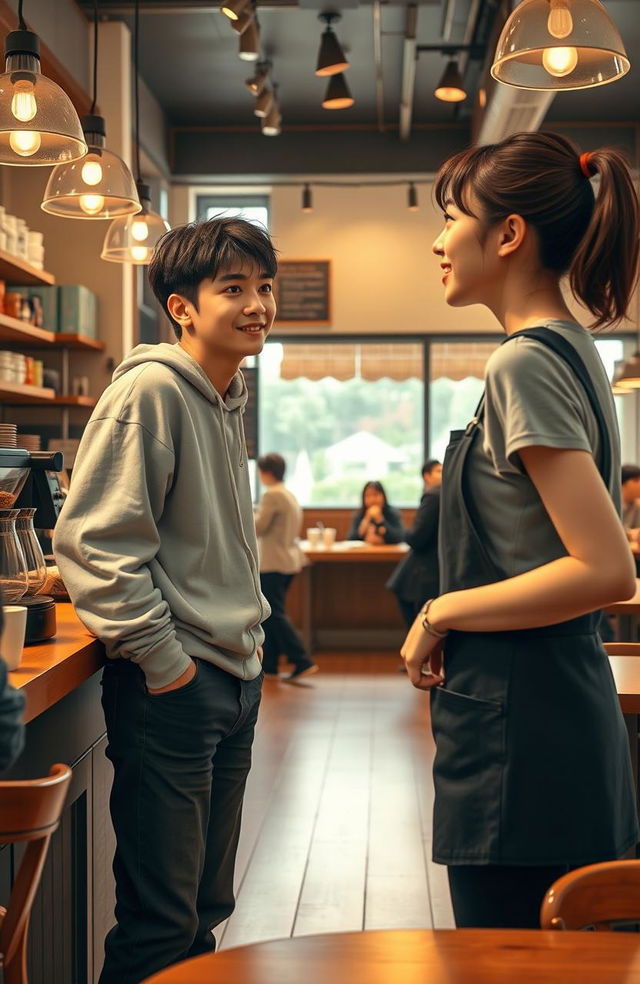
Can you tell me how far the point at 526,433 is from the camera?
1311 mm

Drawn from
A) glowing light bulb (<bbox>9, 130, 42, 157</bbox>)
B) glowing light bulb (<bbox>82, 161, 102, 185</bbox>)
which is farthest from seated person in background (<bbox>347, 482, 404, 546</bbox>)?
glowing light bulb (<bbox>9, 130, 42, 157</bbox>)

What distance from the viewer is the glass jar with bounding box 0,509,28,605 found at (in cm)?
193

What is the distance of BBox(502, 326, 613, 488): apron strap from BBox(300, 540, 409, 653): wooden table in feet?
24.7

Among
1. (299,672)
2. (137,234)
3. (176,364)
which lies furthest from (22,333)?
(176,364)

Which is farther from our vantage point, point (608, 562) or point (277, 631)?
point (277, 631)

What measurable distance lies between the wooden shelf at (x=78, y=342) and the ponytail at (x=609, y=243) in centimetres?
536

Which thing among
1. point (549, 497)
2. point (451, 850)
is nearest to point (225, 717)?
point (451, 850)

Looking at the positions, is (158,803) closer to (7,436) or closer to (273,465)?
(7,436)

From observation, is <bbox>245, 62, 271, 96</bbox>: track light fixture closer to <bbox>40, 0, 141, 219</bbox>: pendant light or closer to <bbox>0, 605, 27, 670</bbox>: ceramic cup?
<bbox>40, 0, 141, 219</bbox>: pendant light

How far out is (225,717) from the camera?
1906mm

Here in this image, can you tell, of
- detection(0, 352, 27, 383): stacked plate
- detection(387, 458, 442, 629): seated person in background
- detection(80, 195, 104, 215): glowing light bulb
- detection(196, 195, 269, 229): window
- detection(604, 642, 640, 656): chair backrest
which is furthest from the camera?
detection(196, 195, 269, 229): window

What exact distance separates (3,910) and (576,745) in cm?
83

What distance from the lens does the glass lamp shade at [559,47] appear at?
2.82 meters

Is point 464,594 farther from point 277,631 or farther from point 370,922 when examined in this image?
point 277,631
